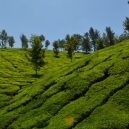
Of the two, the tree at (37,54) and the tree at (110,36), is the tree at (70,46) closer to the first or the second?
the tree at (37,54)

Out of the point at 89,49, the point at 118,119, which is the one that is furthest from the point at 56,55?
the point at 118,119

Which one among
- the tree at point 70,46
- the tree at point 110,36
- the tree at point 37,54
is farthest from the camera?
the tree at point 110,36

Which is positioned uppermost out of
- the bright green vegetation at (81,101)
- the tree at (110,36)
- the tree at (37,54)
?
the tree at (110,36)

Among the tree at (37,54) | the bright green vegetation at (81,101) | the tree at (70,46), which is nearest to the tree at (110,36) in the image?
the tree at (70,46)

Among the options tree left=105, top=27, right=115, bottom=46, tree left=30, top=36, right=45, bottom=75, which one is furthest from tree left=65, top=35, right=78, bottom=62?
tree left=105, top=27, right=115, bottom=46

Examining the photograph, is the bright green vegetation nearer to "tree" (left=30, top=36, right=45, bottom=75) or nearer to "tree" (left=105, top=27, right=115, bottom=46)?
"tree" (left=30, top=36, right=45, bottom=75)

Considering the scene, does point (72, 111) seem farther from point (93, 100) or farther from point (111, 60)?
point (111, 60)

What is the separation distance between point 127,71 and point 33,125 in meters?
17.2

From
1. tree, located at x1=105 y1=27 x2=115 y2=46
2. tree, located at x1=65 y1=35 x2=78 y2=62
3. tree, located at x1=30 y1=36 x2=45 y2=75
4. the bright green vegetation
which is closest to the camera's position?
the bright green vegetation

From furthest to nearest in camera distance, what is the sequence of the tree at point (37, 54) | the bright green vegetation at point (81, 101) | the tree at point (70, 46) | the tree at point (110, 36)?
the tree at point (110, 36), the tree at point (70, 46), the tree at point (37, 54), the bright green vegetation at point (81, 101)

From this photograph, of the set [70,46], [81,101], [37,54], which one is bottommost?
[81,101]

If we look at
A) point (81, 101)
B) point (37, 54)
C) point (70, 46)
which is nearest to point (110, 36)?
point (70, 46)

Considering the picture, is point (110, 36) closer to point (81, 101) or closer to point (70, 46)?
point (70, 46)

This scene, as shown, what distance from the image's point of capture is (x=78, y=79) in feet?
146
